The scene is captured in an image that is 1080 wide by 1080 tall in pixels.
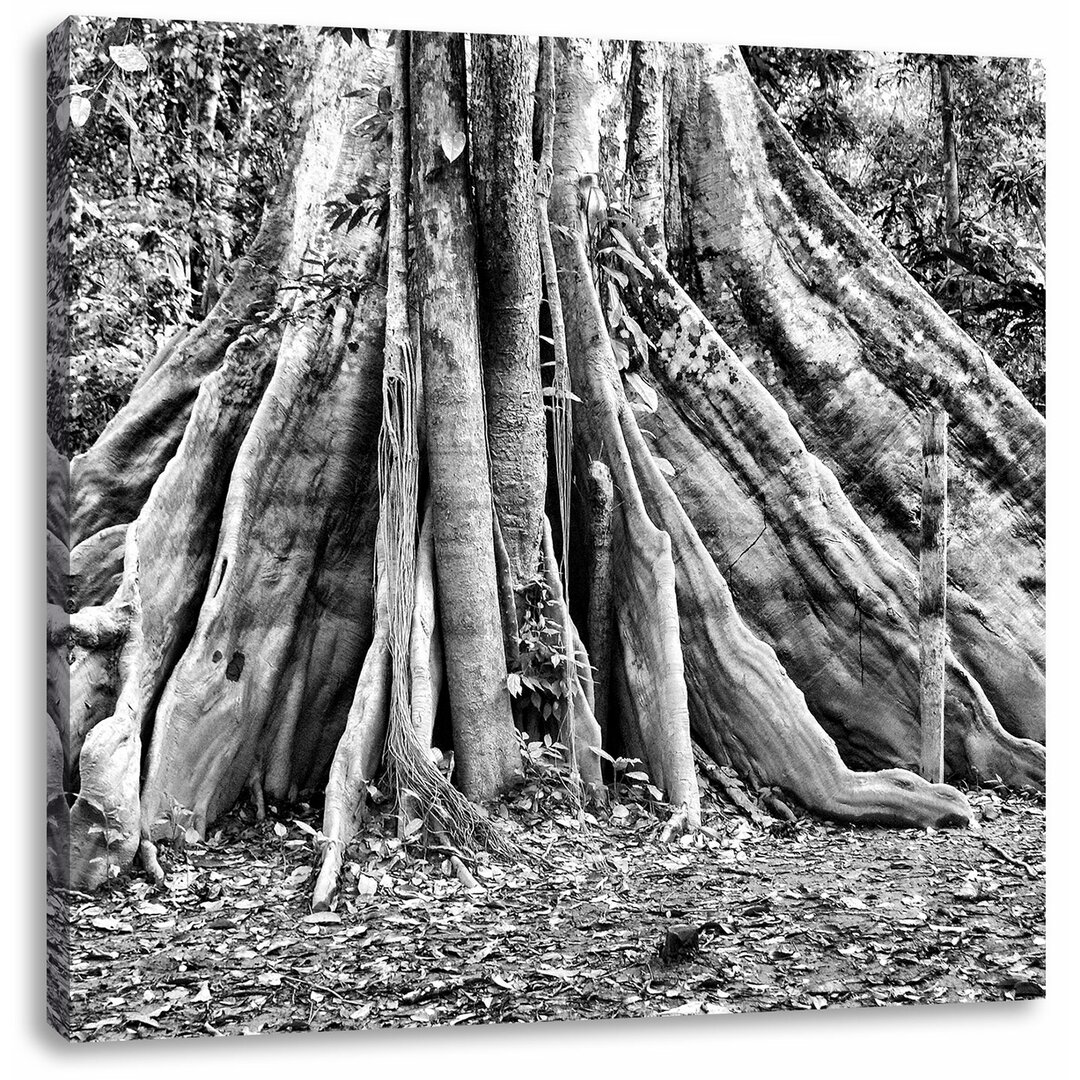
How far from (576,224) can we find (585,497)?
0.86m

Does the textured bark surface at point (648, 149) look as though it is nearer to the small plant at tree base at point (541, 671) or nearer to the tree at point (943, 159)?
the tree at point (943, 159)

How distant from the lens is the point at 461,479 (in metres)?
4.32

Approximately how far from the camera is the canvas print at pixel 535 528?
392 centimetres

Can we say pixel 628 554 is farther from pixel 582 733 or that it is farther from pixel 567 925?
pixel 567 925

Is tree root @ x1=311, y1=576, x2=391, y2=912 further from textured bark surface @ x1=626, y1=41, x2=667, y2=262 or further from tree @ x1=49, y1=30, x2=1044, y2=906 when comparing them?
textured bark surface @ x1=626, y1=41, x2=667, y2=262

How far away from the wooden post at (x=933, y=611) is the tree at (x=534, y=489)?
0.16 feet

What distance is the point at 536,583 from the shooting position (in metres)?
4.42

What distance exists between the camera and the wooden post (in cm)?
461

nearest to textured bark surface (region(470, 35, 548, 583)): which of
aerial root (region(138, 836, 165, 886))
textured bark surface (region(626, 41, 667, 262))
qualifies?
textured bark surface (region(626, 41, 667, 262))

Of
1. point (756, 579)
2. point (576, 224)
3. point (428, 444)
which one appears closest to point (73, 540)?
point (428, 444)

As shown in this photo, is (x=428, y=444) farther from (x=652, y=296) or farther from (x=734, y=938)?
(x=734, y=938)

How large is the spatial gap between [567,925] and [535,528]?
121 centimetres

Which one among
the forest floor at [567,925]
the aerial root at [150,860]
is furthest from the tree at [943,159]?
the aerial root at [150,860]

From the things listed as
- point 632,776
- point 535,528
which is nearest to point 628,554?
point 535,528
